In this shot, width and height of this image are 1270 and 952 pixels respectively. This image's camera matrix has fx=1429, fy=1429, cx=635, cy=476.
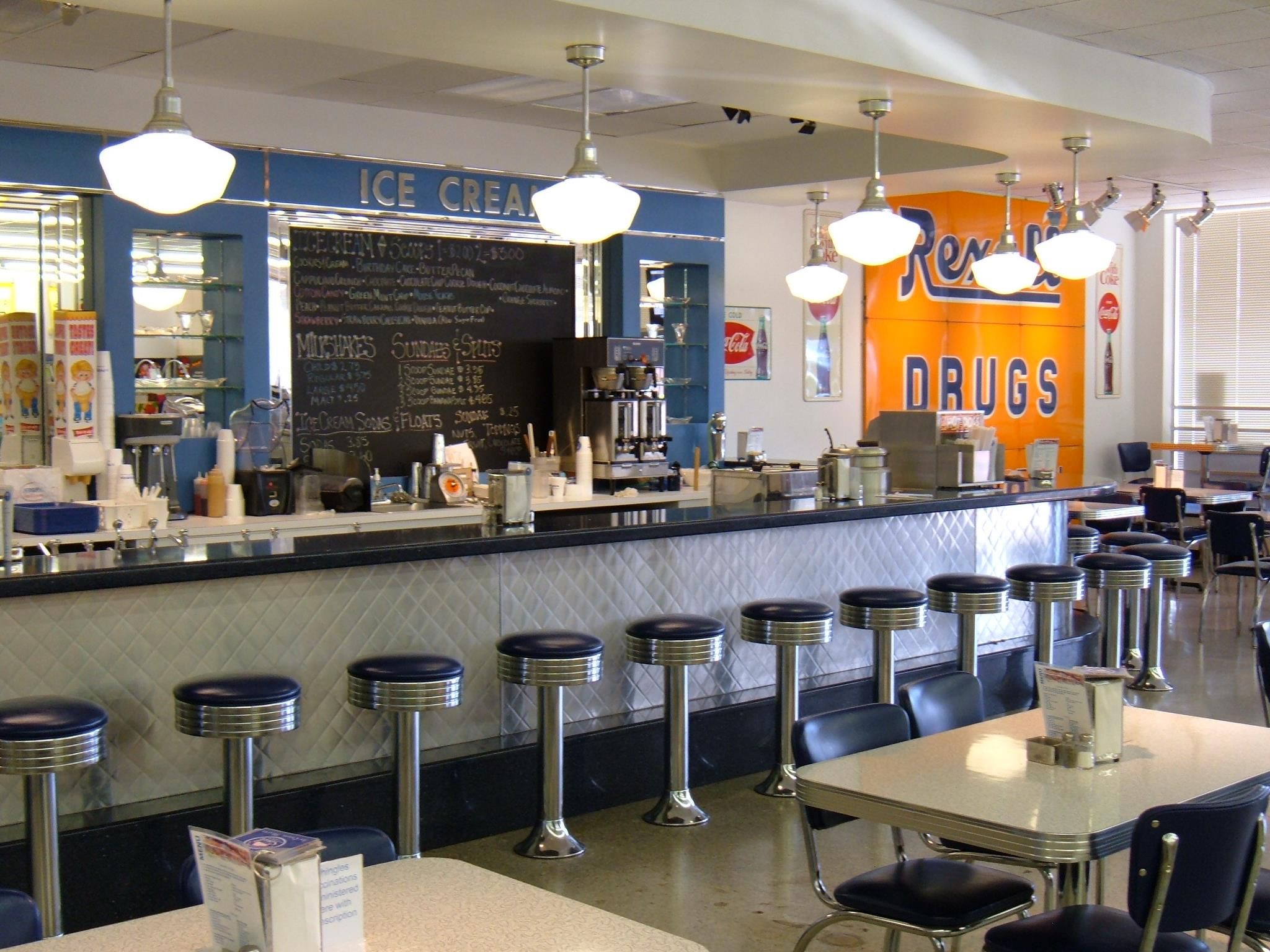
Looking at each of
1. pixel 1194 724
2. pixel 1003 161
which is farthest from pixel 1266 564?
pixel 1194 724

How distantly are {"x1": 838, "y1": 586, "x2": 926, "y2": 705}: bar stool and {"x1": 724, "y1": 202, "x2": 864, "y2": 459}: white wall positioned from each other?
13.8ft

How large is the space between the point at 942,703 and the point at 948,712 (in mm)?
35

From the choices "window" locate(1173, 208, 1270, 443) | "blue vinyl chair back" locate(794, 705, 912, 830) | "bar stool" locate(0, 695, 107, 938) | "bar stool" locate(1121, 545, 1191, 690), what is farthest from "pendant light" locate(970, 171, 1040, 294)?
"window" locate(1173, 208, 1270, 443)

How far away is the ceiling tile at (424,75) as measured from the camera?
7262 mm

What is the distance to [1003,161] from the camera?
324 inches

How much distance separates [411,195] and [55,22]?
2.50 m

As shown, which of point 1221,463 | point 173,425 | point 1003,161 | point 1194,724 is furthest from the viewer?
point 1221,463

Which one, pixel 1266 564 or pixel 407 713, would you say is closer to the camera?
pixel 407 713

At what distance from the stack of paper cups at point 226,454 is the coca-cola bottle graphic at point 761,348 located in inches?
170

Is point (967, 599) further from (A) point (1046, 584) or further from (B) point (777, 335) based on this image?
(B) point (777, 335)

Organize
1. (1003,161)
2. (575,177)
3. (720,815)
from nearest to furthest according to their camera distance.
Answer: (575,177)
(720,815)
(1003,161)

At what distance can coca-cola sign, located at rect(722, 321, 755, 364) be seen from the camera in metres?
10.2

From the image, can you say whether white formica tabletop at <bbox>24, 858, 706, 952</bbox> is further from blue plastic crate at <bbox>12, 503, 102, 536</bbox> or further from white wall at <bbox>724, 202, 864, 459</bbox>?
white wall at <bbox>724, 202, 864, 459</bbox>

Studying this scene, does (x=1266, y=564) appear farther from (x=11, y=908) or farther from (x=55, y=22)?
(x=11, y=908)
